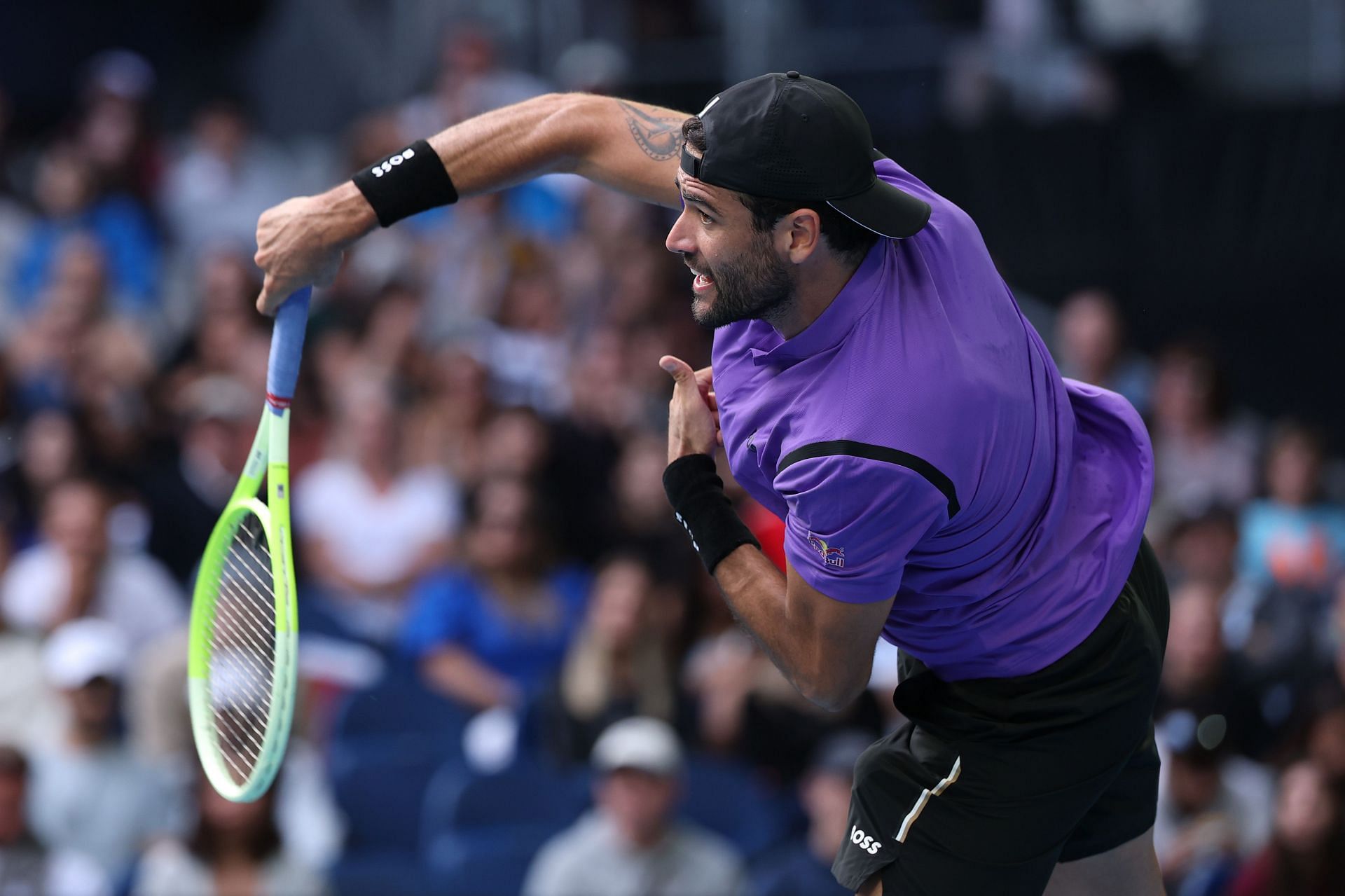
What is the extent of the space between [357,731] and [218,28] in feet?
23.2

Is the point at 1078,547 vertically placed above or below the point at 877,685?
above

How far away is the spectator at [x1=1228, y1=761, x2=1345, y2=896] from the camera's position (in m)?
5.52

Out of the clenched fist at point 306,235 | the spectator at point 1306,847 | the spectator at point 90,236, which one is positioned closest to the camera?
the clenched fist at point 306,235

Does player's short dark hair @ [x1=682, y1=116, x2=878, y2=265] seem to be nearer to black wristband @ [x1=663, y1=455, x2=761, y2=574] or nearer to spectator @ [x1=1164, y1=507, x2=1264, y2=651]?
black wristband @ [x1=663, y1=455, x2=761, y2=574]

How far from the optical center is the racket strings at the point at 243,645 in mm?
3779

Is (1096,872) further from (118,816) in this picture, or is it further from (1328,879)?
(118,816)

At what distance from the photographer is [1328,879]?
5523 millimetres

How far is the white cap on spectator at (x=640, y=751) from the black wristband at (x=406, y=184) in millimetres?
2832

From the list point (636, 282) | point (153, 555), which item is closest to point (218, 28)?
point (636, 282)

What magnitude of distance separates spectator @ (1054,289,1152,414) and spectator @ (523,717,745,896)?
2794 millimetres

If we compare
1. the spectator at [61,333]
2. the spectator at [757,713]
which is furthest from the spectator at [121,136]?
the spectator at [757,713]

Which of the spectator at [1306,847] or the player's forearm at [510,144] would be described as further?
the spectator at [1306,847]

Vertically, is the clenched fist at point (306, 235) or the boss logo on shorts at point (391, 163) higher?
the boss logo on shorts at point (391, 163)

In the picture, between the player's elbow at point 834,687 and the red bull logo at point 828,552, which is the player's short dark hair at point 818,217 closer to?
the red bull logo at point 828,552
